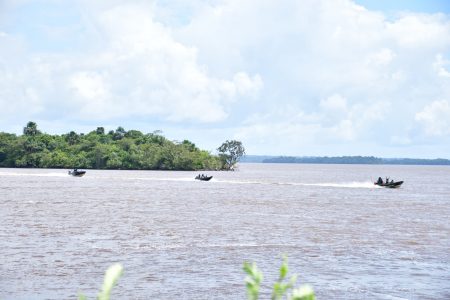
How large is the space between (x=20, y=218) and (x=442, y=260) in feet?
94.3

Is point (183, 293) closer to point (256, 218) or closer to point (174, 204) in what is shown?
point (256, 218)

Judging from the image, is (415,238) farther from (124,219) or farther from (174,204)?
(174,204)

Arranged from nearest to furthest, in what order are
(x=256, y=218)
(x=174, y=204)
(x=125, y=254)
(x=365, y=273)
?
(x=365, y=273) < (x=125, y=254) < (x=256, y=218) < (x=174, y=204)

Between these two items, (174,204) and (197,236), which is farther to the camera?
(174,204)

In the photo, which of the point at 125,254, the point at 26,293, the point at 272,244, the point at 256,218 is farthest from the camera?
the point at 256,218

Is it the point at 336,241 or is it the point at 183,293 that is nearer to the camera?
the point at 183,293

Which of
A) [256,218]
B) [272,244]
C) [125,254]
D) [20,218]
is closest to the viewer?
[125,254]

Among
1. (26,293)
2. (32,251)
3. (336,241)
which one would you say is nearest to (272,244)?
Answer: (336,241)

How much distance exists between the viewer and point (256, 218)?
5109 cm

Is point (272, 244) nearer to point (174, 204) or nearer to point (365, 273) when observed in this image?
point (365, 273)

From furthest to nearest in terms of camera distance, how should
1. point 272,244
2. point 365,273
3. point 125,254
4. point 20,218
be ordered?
point 20,218 < point 272,244 < point 125,254 < point 365,273

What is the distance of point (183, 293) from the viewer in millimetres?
23406

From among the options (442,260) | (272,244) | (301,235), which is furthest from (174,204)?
(442,260)

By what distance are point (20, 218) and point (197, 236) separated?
15.4m
